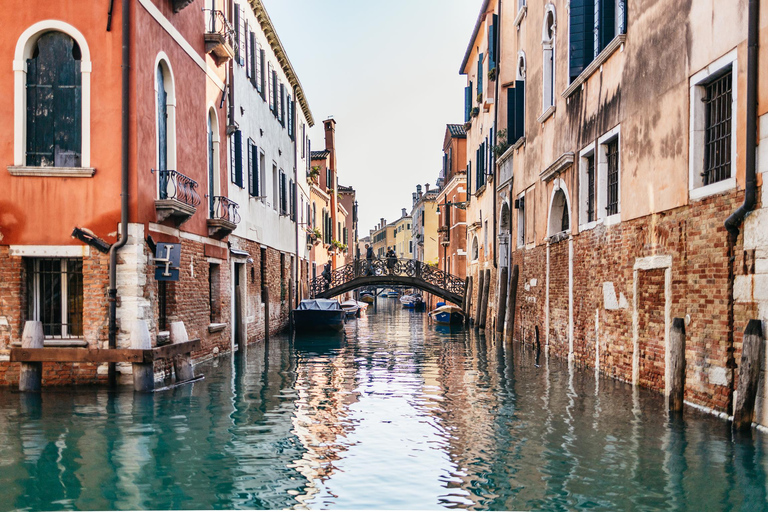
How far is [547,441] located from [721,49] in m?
4.06

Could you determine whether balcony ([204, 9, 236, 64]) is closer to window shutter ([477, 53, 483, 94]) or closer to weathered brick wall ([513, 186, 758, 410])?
weathered brick wall ([513, 186, 758, 410])

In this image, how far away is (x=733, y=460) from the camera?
19.0 feet

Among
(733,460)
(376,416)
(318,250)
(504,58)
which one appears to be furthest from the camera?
(318,250)

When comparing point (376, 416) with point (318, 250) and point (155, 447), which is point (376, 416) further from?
point (318, 250)

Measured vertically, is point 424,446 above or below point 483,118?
below

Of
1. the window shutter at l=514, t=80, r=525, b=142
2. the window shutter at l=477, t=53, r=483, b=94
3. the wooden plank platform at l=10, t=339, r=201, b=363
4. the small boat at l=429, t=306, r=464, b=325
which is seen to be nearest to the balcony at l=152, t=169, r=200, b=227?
the wooden plank platform at l=10, t=339, r=201, b=363

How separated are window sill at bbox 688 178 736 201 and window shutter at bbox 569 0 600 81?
16.3 ft

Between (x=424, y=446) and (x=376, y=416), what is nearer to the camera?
(x=424, y=446)

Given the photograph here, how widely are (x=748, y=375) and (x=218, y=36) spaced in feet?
32.0

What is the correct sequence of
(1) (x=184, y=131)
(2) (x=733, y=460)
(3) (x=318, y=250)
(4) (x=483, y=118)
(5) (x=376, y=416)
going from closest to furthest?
1. (2) (x=733, y=460)
2. (5) (x=376, y=416)
3. (1) (x=184, y=131)
4. (4) (x=483, y=118)
5. (3) (x=318, y=250)

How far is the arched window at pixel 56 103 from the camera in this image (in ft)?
30.6

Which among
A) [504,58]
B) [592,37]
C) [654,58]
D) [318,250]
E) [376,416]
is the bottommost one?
[376,416]

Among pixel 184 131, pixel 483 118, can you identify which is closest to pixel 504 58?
pixel 483 118

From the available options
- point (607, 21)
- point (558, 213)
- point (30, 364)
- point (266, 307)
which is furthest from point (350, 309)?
point (30, 364)
